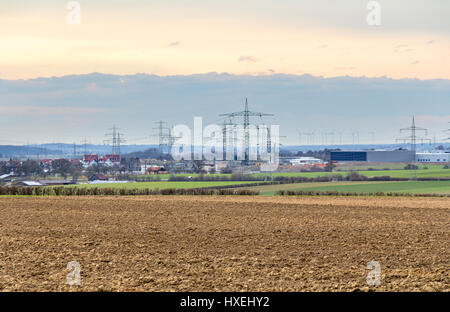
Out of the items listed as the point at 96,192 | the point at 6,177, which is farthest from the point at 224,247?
the point at 6,177

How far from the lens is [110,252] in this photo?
20.9 metres

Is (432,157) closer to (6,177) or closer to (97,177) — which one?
(97,177)

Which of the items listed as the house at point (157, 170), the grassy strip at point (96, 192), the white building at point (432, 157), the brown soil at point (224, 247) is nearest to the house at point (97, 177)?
the house at point (157, 170)

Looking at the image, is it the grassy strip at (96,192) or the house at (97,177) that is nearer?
the grassy strip at (96,192)

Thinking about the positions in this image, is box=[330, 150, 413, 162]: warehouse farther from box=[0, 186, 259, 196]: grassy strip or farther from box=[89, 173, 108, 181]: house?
box=[0, 186, 259, 196]: grassy strip

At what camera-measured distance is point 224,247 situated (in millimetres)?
21906

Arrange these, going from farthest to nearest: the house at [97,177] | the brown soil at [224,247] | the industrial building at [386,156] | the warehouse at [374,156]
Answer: the industrial building at [386,156] → the warehouse at [374,156] → the house at [97,177] → the brown soil at [224,247]

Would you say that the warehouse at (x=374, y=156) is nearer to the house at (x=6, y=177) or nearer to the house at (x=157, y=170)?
the house at (x=157, y=170)

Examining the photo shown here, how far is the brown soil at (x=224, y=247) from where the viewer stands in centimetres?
1592

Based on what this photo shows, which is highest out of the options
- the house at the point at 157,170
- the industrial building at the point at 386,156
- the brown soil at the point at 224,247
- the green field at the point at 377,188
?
the industrial building at the point at 386,156

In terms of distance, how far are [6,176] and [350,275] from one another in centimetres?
6580

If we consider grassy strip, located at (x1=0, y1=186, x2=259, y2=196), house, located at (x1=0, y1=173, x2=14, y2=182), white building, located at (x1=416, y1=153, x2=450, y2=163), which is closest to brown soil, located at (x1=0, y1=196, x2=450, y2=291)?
grassy strip, located at (x1=0, y1=186, x2=259, y2=196)
